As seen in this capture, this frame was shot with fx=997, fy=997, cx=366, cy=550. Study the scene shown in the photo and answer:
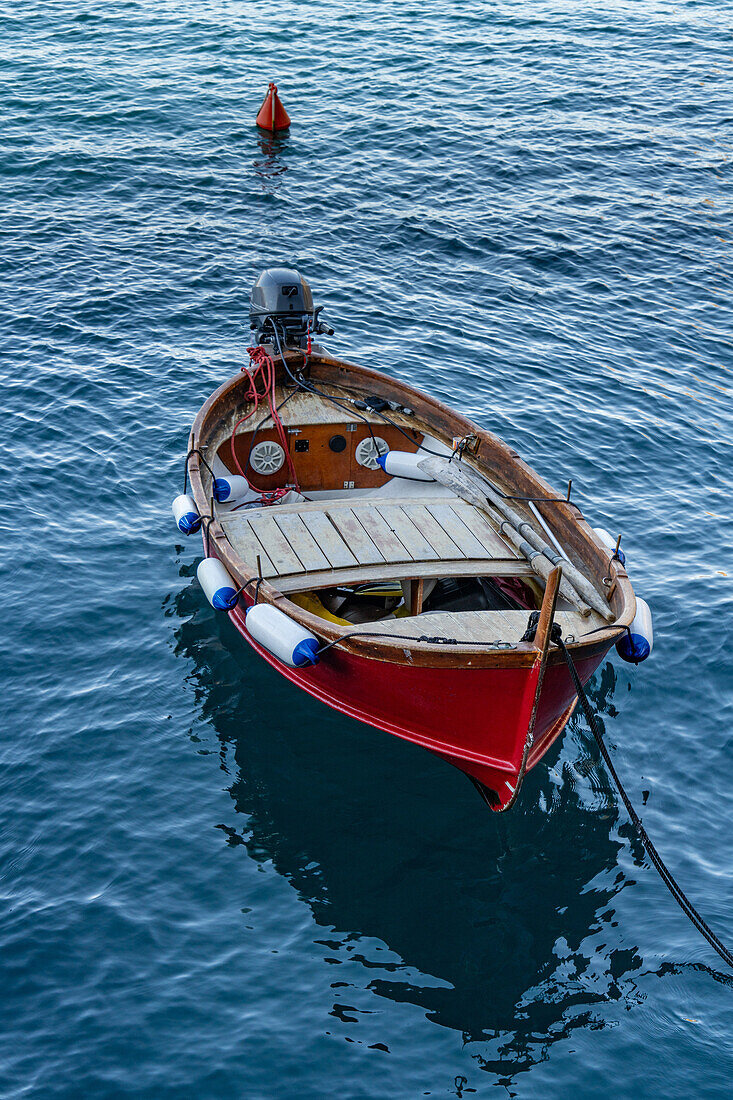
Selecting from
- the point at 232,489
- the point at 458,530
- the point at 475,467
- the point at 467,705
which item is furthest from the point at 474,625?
the point at 232,489

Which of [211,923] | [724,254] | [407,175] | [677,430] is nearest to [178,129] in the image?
[407,175]

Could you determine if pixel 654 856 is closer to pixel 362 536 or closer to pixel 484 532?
pixel 484 532

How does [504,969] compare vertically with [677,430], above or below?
below

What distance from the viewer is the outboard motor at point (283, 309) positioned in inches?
523

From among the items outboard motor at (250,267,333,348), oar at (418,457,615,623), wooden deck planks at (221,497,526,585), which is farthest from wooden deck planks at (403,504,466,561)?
outboard motor at (250,267,333,348)

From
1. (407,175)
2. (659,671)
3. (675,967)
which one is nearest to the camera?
(675,967)

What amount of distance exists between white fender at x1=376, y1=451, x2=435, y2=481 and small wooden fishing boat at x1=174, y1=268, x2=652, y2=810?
0.03 meters

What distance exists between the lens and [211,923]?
27.2ft

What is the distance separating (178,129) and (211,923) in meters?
21.3

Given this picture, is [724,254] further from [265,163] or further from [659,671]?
[659,671]

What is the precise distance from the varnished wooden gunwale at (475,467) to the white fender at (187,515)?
10cm

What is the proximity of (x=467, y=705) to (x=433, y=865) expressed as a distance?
5.50ft

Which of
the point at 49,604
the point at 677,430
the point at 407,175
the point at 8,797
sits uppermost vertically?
the point at 407,175

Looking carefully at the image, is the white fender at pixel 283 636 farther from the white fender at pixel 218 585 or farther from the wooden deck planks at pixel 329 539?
the wooden deck planks at pixel 329 539
